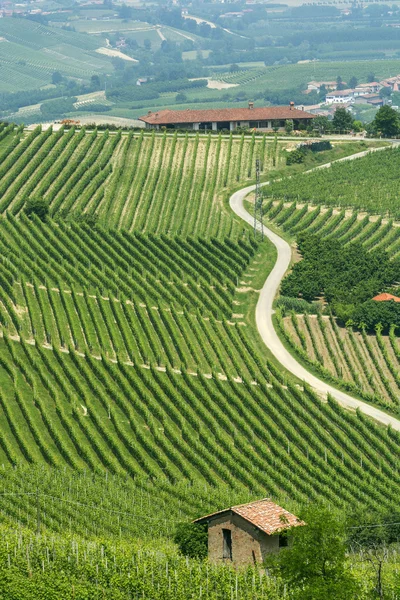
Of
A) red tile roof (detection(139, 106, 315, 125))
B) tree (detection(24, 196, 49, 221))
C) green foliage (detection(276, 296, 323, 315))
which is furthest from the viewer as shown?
red tile roof (detection(139, 106, 315, 125))

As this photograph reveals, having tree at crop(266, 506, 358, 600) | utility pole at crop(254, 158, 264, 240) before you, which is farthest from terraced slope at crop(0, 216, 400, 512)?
tree at crop(266, 506, 358, 600)

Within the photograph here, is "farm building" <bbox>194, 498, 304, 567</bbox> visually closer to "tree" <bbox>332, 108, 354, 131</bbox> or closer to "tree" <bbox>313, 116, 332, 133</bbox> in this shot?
"tree" <bbox>313, 116, 332, 133</bbox>

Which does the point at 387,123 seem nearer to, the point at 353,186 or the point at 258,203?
the point at 353,186

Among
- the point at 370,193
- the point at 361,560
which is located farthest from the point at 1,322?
the point at 370,193

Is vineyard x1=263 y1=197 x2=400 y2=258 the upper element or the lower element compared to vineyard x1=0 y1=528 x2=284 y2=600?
upper

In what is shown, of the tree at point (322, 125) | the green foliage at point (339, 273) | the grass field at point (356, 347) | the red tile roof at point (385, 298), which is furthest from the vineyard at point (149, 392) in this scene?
the tree at point (322, 125)

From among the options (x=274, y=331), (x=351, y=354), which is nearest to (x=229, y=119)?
(x=274, y=331)
